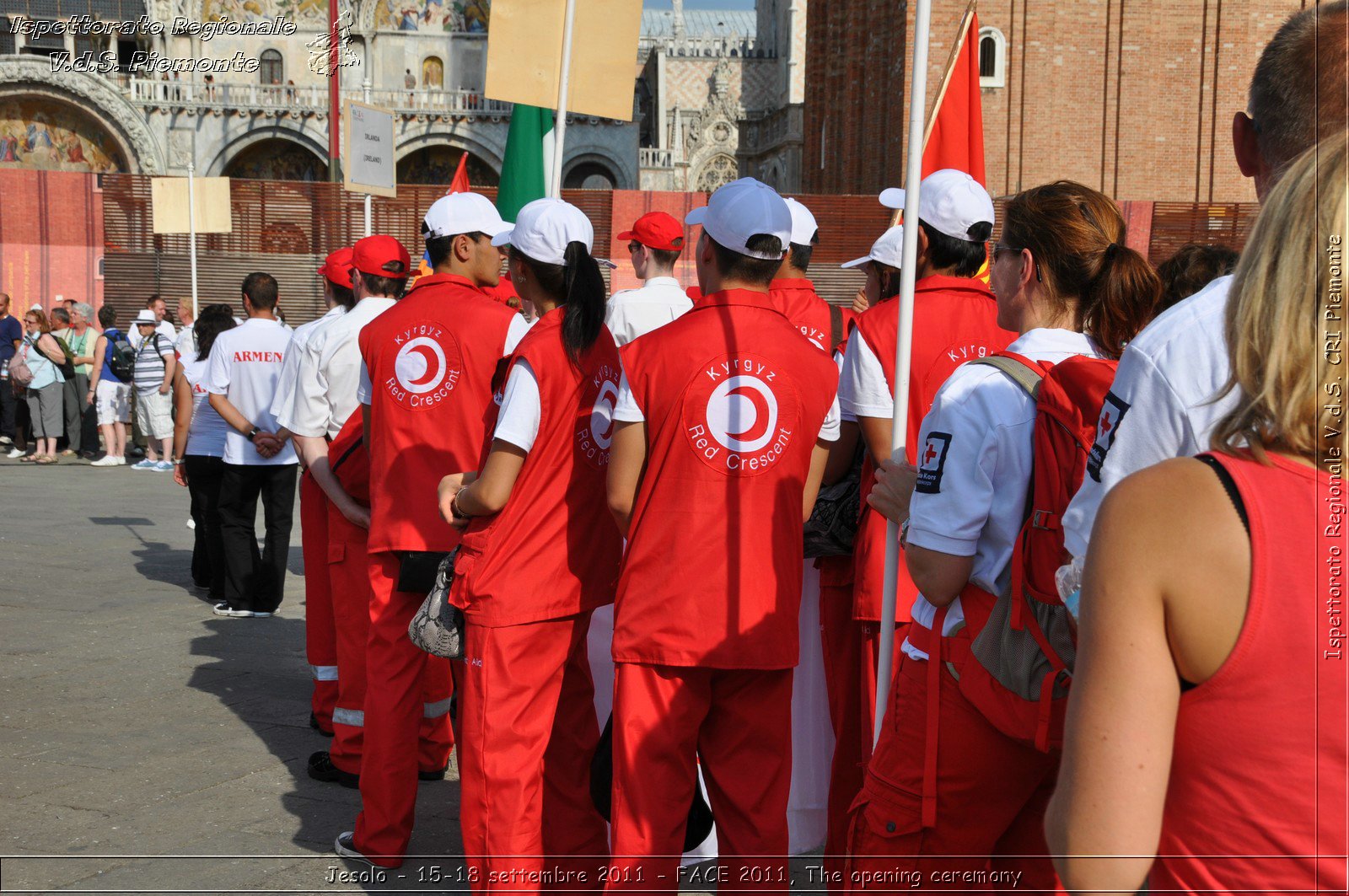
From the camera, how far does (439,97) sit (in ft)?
187

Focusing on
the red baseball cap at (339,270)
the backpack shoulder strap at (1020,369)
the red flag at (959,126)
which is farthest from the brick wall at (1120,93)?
the backpack shoulder strap at (1020,369)

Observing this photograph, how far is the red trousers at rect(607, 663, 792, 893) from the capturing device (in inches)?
120

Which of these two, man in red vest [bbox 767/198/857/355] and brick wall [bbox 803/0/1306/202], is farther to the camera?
brick wall [bbox 803/0/1306/202]

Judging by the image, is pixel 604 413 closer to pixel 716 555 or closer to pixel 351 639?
pixel 716 555

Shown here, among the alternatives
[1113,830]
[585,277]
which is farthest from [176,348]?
[1113,830]

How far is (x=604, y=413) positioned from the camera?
3.59 m

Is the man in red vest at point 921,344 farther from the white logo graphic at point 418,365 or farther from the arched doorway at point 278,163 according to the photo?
the arched doorway at point 278,163

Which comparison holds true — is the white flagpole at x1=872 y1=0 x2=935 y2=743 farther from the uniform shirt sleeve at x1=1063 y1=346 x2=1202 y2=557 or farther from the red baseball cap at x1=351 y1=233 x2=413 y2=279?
the red baseball cap at x1=351 y1=233 x2=413 y2=279

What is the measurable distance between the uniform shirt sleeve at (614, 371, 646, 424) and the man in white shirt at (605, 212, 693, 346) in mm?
3007

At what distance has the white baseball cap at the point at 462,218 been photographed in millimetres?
4199

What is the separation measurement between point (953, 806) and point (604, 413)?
1.55 metres

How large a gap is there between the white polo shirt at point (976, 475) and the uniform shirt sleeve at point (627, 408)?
29.7 inches

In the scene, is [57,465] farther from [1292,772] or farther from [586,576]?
[1292,772]

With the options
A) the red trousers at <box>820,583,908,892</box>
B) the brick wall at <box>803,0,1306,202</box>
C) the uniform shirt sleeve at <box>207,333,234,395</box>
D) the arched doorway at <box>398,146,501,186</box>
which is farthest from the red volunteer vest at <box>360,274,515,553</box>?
the arched doorway at <box>398,146,501,186</box>
